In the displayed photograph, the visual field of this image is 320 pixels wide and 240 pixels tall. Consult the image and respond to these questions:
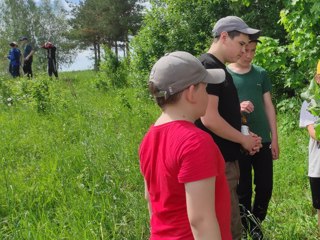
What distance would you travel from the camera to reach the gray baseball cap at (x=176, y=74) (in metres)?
1.60

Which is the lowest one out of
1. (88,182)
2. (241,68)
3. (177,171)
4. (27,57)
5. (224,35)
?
(88,182)

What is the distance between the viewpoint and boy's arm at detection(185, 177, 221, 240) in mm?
1466

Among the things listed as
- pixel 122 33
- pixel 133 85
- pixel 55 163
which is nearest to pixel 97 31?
pixel 122 33

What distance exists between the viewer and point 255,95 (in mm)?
3148

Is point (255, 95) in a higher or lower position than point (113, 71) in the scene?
lower

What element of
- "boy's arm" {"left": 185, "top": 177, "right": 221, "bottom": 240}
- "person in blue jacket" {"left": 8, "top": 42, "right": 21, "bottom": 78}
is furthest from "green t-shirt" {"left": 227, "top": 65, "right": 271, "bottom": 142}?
"person in blue jacket" {"left": 8, "top": 42, "right": 21, "bottom": 78}

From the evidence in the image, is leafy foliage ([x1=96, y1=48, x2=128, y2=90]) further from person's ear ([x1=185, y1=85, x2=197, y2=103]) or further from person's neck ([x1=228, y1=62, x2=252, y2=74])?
person's ear ([x1=185, y1=85, x2=197, y2=103])

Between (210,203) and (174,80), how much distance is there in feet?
1.56

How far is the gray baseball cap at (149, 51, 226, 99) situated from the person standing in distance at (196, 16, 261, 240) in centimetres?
78

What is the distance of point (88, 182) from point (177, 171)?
8.72 ft

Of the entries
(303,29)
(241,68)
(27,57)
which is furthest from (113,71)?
(241,68)

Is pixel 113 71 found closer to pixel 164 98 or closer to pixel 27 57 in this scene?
pixel 27 57

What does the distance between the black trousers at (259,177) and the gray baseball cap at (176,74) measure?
5.33 feet

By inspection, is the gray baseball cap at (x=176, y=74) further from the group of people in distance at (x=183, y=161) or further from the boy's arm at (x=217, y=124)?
the boy's arm at (x=217, y=124)
